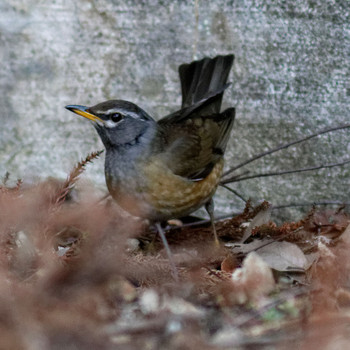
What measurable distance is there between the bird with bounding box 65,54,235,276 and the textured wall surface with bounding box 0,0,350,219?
0.19 meters

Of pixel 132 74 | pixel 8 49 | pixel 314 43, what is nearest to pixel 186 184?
pixel 132 74

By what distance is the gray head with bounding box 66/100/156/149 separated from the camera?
3.54 meters

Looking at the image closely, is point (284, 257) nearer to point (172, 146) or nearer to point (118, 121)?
point (172, 146)

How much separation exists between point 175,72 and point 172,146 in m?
0.66

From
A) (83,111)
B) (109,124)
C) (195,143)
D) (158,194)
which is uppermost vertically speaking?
(83,111)

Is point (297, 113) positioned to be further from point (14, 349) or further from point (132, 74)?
point (14, 349)

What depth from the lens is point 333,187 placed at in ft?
13.2

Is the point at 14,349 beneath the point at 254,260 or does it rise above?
above

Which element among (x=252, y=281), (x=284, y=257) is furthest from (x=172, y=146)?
(x=252, y=281)

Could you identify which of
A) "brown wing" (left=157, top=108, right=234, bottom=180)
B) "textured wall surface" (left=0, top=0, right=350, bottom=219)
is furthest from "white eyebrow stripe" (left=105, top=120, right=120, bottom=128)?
"textured wall surface" (left=0, top=0, right=350, bottom=219)

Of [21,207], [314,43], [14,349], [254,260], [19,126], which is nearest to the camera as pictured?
[14,349]

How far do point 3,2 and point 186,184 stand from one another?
1.86 metres

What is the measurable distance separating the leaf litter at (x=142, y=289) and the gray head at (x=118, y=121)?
2.40ft

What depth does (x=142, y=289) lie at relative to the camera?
2.45m
